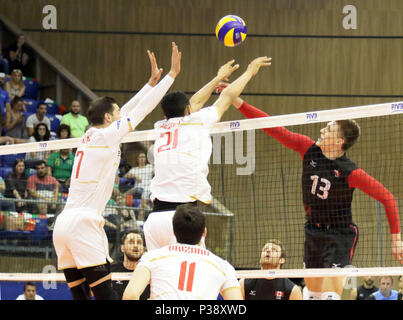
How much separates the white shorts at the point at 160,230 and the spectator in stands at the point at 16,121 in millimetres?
9086

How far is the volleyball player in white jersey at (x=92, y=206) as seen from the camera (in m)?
6.31

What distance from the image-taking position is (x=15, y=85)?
16.0m

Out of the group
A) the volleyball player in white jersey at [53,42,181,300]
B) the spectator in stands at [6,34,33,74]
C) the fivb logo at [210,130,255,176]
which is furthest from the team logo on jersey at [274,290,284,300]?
the spectator in stands at [6,34,33,74]

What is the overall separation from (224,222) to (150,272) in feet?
25.8

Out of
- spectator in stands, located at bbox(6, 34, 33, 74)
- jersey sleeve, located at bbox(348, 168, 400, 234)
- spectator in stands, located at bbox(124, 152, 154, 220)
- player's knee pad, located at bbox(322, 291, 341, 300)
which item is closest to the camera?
jersey sleeve, located at bbox(348, 168, 400, 234)

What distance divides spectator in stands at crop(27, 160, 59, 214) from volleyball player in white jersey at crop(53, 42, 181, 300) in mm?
5078

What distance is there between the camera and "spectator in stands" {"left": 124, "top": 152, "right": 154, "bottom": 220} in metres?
12.7

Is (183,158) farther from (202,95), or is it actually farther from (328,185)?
(328,185)

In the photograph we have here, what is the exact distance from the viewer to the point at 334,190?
7.38 meters

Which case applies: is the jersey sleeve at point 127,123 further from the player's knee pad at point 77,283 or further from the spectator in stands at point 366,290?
the spectator in stands at point 366,290

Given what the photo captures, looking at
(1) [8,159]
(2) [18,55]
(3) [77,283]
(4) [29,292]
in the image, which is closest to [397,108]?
(3) [77,283]

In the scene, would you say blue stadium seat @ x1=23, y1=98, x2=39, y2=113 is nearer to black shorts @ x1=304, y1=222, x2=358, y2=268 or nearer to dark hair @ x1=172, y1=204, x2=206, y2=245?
black shorts @ x1=304, y1=222, x2=358, y2=268

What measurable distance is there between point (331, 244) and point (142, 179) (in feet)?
23.1
